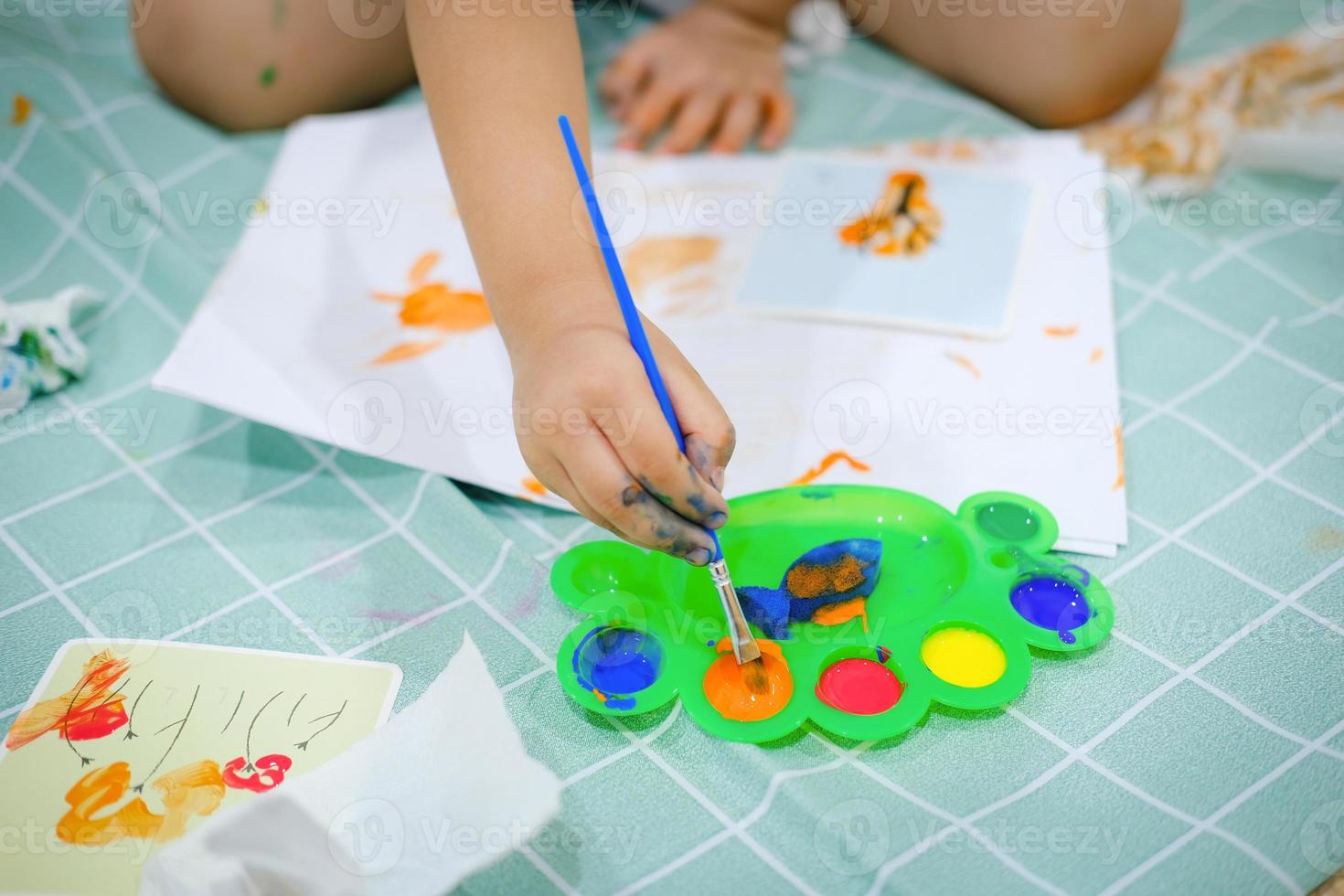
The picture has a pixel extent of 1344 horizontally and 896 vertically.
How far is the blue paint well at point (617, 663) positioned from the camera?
58 centimetres

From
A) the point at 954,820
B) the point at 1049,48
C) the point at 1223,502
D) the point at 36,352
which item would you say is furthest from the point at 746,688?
the point at 1049,48

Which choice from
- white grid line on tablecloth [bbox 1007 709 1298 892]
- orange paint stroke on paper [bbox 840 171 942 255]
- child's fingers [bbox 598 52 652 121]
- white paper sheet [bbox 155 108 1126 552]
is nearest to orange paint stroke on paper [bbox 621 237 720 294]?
white paper sheet [bbox 155 108 1126 552]

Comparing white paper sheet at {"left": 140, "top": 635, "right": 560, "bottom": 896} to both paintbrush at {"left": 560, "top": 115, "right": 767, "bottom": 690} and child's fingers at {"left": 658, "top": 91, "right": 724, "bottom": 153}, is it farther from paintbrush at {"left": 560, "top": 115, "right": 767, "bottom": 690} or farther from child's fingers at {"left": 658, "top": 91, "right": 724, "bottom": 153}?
child's fingers at {"left": 658, "top": 91, "right": 724, "bottom": 153}

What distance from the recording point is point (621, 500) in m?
0.52

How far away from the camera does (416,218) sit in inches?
36.3

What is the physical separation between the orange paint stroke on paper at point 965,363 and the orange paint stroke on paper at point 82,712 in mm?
539

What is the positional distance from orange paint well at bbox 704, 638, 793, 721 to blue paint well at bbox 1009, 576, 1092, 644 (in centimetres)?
13

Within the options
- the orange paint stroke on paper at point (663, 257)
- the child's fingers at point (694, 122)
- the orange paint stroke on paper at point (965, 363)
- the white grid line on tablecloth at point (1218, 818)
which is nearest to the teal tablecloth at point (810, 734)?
the white grid line on tablecloth at point (1218, 818)

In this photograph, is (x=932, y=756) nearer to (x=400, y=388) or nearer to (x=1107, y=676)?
(x=1107, y=676)

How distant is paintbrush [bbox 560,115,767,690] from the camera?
0.54 m

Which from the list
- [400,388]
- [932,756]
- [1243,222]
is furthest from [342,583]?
[1243,222]

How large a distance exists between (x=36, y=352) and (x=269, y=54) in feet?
1.18

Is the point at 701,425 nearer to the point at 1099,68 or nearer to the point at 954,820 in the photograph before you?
the point at 954,820

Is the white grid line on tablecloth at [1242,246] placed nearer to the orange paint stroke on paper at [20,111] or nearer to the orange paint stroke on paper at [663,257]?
the orange paint stroke on paper at [663,257]
